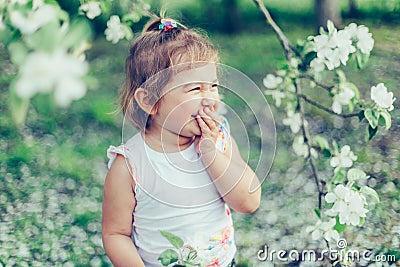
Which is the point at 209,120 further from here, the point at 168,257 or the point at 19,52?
the point at 19,52

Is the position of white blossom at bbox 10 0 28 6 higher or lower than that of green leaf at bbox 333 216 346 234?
higher

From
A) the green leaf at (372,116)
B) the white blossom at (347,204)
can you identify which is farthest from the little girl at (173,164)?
the green leaf at (372,116)

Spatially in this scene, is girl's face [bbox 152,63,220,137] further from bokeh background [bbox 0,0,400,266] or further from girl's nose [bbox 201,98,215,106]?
bokeh background [bbox 0,0,400,266]

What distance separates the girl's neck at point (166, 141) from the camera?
156 cm

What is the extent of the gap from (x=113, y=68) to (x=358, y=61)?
4.39 feet

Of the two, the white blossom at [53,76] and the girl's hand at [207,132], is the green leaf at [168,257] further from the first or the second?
the white blossom at [53,76]

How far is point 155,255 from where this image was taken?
63.6 inches

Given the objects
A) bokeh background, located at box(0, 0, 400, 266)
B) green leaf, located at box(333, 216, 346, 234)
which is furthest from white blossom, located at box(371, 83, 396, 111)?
bokeh background, located at box(0, 0, 400, 266)

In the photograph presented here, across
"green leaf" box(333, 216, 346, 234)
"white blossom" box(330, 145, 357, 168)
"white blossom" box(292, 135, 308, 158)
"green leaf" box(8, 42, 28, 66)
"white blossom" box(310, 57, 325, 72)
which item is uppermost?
"green leaf" box(8, 42, 28, 66)

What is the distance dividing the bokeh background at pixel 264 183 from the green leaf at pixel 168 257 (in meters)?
0.69

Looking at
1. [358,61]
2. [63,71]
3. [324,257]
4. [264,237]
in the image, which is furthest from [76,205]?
[63,71]

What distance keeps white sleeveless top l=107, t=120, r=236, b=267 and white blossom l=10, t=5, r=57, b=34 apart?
0.58 metres

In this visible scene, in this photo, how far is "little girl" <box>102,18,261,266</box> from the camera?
4.99 feet

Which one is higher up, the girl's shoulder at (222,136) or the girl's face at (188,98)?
the girl's face at (188,98)
